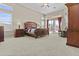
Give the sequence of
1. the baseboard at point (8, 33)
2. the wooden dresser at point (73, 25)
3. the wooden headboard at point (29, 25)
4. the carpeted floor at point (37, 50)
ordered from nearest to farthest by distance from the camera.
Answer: the carpeted floor at point (37, 50) → the wooden dresser at point (73, 25) → the baseboard at point (8, 33) → the wooden headboard at point (29, 25)

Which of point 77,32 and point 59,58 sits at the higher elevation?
point 77,32

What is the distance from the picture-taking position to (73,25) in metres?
4.72

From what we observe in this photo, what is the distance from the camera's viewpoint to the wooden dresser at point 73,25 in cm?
457

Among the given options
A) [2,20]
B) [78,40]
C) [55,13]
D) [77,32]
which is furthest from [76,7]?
[55,13]

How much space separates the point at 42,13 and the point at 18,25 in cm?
359

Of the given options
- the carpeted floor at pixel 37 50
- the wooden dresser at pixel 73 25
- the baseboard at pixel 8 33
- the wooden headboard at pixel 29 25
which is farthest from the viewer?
the wooden headboard at pixel 29 25

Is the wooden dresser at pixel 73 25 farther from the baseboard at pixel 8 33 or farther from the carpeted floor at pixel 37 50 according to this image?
the baseboard at pixel 8 33

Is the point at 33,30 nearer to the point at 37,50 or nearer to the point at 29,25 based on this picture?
the point at 29,25

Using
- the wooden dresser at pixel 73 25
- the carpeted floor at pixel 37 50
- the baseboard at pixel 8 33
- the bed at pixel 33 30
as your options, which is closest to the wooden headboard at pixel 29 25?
the bed at pixel 33 30

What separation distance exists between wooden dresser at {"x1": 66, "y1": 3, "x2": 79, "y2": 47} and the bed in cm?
309

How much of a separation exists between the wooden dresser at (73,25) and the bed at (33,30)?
3088 millimetres

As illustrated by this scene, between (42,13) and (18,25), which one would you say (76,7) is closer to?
(18,25)

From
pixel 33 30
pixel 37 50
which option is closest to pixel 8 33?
pixel 33 30

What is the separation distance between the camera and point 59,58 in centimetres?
311
